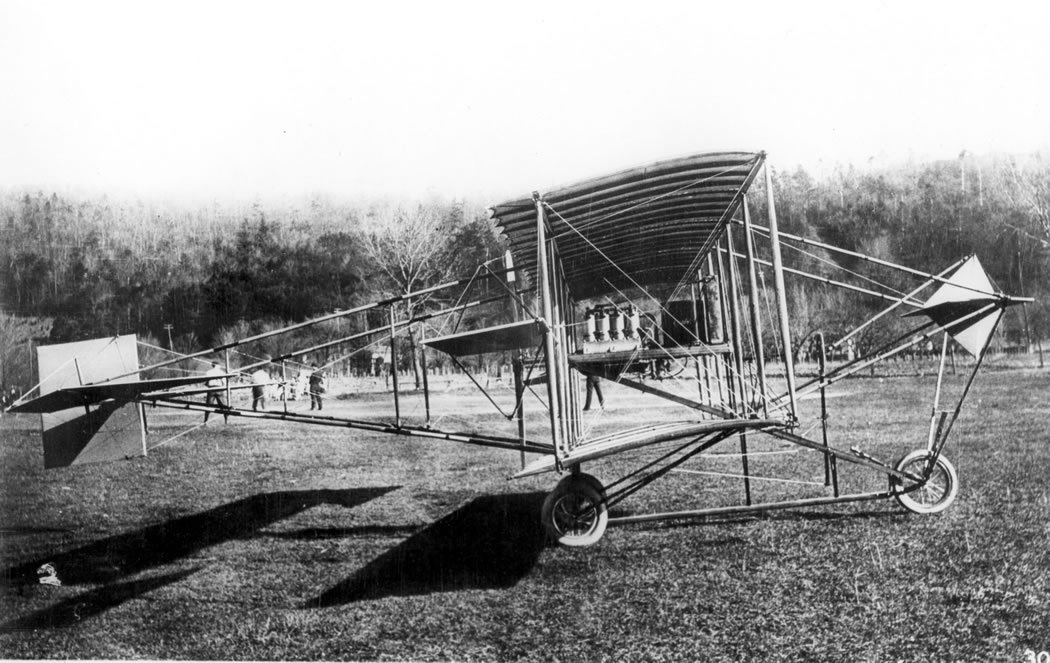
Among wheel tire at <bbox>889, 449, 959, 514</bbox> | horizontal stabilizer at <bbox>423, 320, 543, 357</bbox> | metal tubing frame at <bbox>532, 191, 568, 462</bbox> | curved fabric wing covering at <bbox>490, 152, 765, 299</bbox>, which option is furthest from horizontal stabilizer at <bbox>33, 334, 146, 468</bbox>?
wheel tire at <bbox>889, 449, 959, 514</bbox>

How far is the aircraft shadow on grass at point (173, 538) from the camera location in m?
5.71

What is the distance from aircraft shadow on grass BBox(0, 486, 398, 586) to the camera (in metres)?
5.71

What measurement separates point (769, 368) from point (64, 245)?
672 inches

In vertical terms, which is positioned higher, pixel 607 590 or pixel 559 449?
pixel 559 449

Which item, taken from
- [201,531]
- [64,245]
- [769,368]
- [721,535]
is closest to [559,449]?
[721,535]

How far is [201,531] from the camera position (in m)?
6.50

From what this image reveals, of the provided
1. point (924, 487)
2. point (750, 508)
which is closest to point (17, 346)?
point (750, 508)

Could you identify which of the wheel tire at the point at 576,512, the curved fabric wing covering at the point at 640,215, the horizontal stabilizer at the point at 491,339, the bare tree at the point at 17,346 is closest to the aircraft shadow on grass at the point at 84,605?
the bare tree at the point at 17,346

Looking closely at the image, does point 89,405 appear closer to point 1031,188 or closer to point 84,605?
point 84,605

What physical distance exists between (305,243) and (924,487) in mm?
9788

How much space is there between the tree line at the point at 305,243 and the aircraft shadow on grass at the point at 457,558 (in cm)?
366

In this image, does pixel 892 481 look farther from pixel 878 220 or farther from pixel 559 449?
pixel 878 220

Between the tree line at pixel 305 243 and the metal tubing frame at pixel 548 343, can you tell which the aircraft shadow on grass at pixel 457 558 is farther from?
the tree line at pixel 305 243

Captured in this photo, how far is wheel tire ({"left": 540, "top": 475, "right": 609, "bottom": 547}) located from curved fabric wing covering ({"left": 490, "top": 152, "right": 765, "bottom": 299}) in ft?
6.22
